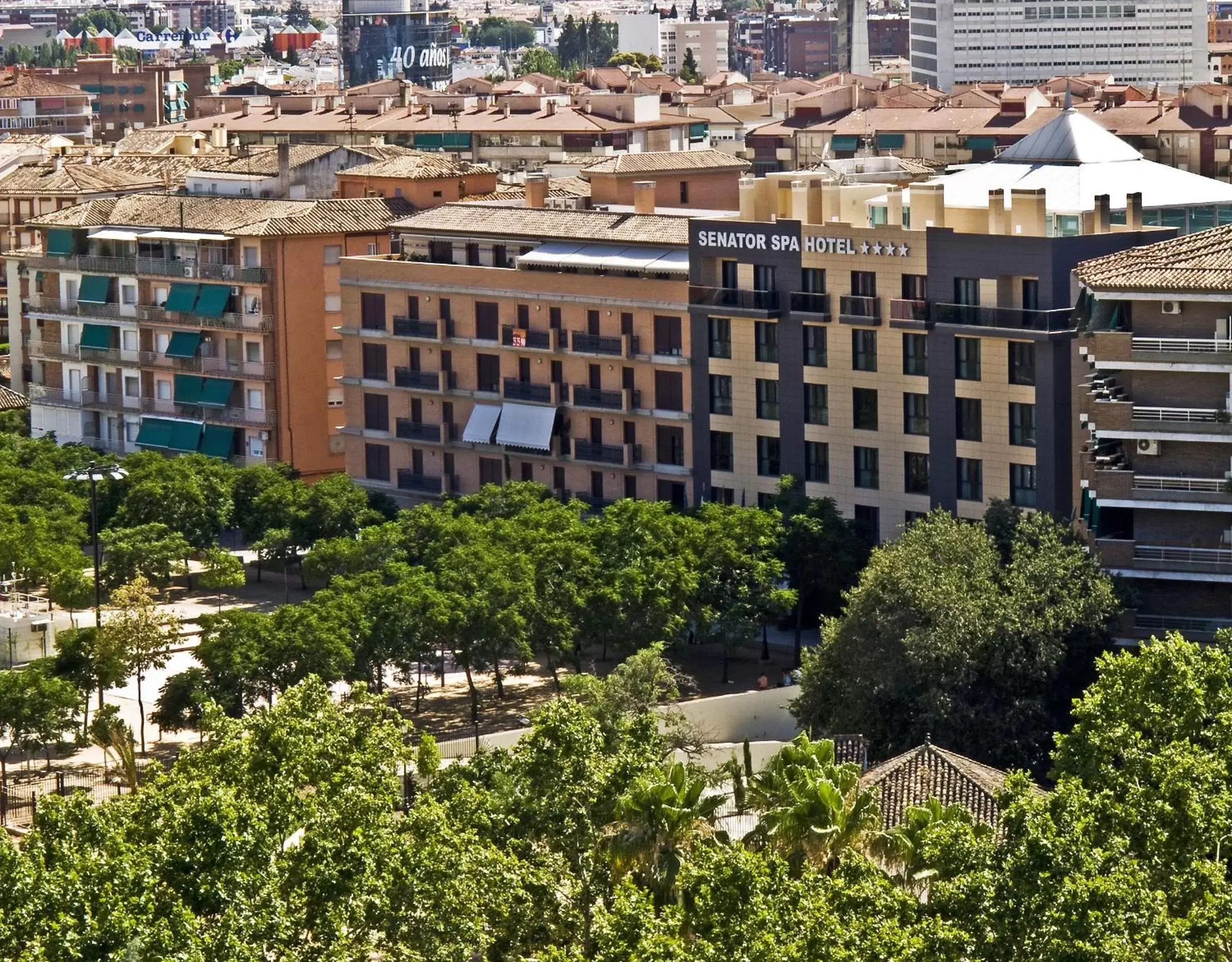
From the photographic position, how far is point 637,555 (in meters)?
75.3

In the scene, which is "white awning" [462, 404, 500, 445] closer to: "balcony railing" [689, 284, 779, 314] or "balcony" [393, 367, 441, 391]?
"balcony" [393, 367, 441, 391]

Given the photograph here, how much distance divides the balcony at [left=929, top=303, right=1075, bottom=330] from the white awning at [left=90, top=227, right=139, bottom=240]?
40.6m

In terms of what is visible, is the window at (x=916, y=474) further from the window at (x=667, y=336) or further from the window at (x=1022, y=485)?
the window at (x=667, y=336)

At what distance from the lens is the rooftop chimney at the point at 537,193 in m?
99.3

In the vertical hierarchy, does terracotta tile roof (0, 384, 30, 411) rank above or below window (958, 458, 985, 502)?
below

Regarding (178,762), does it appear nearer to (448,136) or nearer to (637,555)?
(637,555)

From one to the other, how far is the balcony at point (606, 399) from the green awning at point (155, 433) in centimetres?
2218

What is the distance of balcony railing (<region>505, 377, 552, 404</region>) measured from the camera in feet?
297

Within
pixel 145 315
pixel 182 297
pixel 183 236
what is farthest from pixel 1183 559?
pixel 145 315

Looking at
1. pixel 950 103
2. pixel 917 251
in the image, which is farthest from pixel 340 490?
pixel 950 103

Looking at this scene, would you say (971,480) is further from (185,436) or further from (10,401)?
(10,401)

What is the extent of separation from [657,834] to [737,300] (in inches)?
1358

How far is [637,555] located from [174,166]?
61.6 m

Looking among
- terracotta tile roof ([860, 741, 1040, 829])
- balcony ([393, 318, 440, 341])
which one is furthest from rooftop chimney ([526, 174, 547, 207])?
terracotta tile roof ([860, 741, 1040, 829])
